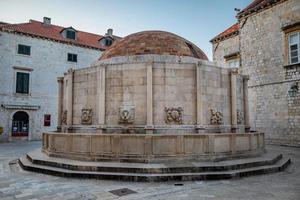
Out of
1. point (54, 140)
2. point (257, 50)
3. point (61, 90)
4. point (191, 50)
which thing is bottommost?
point (54, 140)

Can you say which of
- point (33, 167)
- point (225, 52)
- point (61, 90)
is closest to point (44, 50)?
point (61, 90)

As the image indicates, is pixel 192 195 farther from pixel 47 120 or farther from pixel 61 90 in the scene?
pixel 47 120

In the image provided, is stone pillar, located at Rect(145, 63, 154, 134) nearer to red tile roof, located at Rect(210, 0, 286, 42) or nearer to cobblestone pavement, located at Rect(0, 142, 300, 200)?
cobblestone pavement, located at Rect(0, 142, 300, 200)

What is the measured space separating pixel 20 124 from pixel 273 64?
25.9 meters

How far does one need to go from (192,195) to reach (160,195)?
0.86m

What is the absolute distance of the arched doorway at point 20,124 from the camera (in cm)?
2719

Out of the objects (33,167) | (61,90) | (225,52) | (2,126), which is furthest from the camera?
(225,52)

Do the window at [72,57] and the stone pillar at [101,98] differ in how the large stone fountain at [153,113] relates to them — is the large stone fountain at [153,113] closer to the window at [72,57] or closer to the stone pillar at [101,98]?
the stone pillar at [101,98]

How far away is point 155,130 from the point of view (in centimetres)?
1105

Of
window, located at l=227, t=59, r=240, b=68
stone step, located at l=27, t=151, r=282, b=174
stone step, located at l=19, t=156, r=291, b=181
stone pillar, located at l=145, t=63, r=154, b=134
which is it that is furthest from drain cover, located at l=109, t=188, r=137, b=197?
window, located at l=227, t=59, r=240, b=68

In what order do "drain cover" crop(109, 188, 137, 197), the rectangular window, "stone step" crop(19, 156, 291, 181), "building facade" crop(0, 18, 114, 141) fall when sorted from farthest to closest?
the rectangular window < "building facade" crop(0, 18, 114, 141) < "stone step" crop(19, 156, 291, 181) < "drain cover" crop(109, 188, 137, 197)

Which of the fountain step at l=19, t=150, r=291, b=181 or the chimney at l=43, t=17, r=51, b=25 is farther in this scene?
the chimney at l=43, t=17, r=51, b=25

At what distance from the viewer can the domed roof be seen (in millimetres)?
13742

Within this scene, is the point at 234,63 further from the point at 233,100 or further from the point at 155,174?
the point at 155,174
